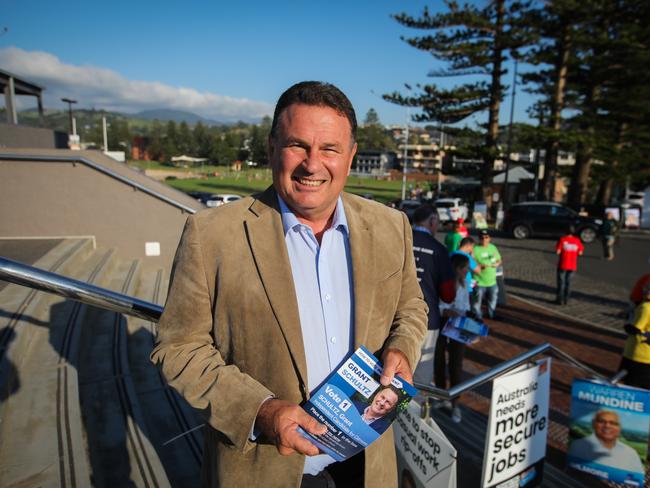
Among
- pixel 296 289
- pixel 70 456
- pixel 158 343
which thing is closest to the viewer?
pixel 158 343

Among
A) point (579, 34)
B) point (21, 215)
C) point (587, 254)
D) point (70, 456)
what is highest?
point (579, 34)

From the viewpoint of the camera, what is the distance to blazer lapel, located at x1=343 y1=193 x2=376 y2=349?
1.49 metres

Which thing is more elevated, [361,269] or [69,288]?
[361,269]

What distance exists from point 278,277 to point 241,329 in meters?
0.21

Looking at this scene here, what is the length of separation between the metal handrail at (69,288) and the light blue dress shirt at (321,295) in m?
0.71

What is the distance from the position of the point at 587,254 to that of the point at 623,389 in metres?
14.2

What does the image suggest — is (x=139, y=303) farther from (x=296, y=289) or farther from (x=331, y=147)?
(x=331, y=147)

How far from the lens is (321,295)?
1482mm

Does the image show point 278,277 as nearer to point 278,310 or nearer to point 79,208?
point 278,310

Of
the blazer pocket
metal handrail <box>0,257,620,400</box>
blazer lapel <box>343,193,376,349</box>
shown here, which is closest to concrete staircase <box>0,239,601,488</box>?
metal handrail <box>0,257,620,400</box>

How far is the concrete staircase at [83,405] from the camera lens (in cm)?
228

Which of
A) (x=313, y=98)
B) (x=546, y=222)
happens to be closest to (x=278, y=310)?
(x=313, y=98)

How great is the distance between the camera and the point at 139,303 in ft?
6.05

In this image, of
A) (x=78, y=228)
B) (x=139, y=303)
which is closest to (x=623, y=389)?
(x=139, y=303)
